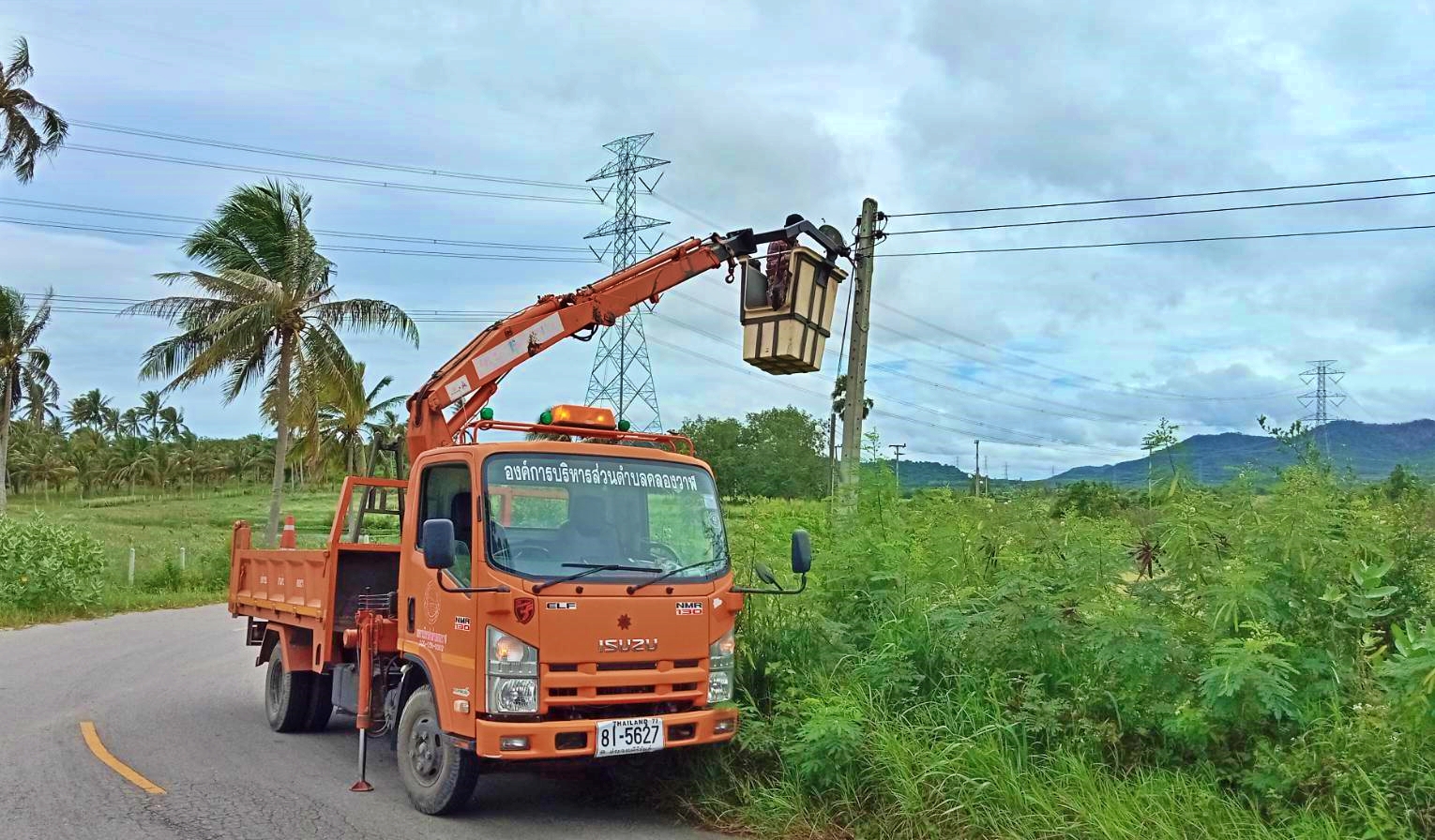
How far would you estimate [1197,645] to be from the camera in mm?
5711

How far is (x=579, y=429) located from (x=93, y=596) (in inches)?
682

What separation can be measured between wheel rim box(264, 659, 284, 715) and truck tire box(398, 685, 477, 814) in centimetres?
323

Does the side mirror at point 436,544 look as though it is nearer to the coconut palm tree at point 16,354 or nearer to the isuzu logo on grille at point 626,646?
the isuzu logo on grille at point 626,646

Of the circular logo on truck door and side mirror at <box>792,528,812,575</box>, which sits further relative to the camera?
side mirror at <box>792,528,812,575</box>

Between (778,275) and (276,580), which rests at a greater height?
(778,275)

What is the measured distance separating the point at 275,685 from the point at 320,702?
2.11 ft

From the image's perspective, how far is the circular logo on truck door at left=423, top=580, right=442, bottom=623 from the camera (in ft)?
22.2

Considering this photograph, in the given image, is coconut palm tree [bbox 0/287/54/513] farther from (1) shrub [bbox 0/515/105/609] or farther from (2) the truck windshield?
(2) the truck windshield

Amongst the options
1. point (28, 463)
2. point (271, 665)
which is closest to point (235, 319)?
point (271, 665)

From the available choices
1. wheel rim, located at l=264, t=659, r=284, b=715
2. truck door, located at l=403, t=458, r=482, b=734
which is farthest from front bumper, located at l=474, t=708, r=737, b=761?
wheel rim, located at l=264, t=659, r=284, b=715

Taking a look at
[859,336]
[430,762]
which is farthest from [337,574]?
[859,336]

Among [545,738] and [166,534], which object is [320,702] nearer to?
[545,738]

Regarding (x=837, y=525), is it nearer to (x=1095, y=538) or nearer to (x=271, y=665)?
(x=1095, y=538)

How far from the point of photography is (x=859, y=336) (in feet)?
51.9
